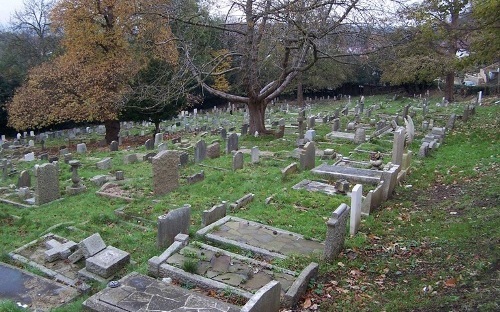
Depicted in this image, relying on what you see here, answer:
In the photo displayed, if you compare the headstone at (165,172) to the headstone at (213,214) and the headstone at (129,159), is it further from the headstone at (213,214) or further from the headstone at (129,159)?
the headstone at (129,159)

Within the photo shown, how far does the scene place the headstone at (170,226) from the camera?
6.85m

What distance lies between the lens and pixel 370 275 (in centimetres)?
605

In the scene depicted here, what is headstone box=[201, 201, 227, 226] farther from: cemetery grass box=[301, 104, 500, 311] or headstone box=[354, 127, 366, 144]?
headstone box=[354, 127, 366, 144]

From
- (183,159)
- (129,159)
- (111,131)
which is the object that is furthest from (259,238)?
(111,131)

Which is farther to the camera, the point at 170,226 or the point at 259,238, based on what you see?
the point at 259,238

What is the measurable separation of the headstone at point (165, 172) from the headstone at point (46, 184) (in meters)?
2.81

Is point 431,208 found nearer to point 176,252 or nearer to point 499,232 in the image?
point 499,232

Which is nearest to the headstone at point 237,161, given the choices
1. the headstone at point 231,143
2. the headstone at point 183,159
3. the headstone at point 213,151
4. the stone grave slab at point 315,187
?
the headstone at point 183,159

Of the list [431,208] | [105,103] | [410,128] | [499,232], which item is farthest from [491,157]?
[105,103]

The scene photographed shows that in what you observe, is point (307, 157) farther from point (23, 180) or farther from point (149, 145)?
point (149, 145)

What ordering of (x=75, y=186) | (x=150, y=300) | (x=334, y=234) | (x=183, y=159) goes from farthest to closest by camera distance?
(x=183, y=159)
(x=75, y=186)
(x=334, y=234)
(x=150, y=300)

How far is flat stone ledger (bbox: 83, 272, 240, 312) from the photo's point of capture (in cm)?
498

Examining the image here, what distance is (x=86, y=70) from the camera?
2092 cm

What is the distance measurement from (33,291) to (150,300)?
209cm
